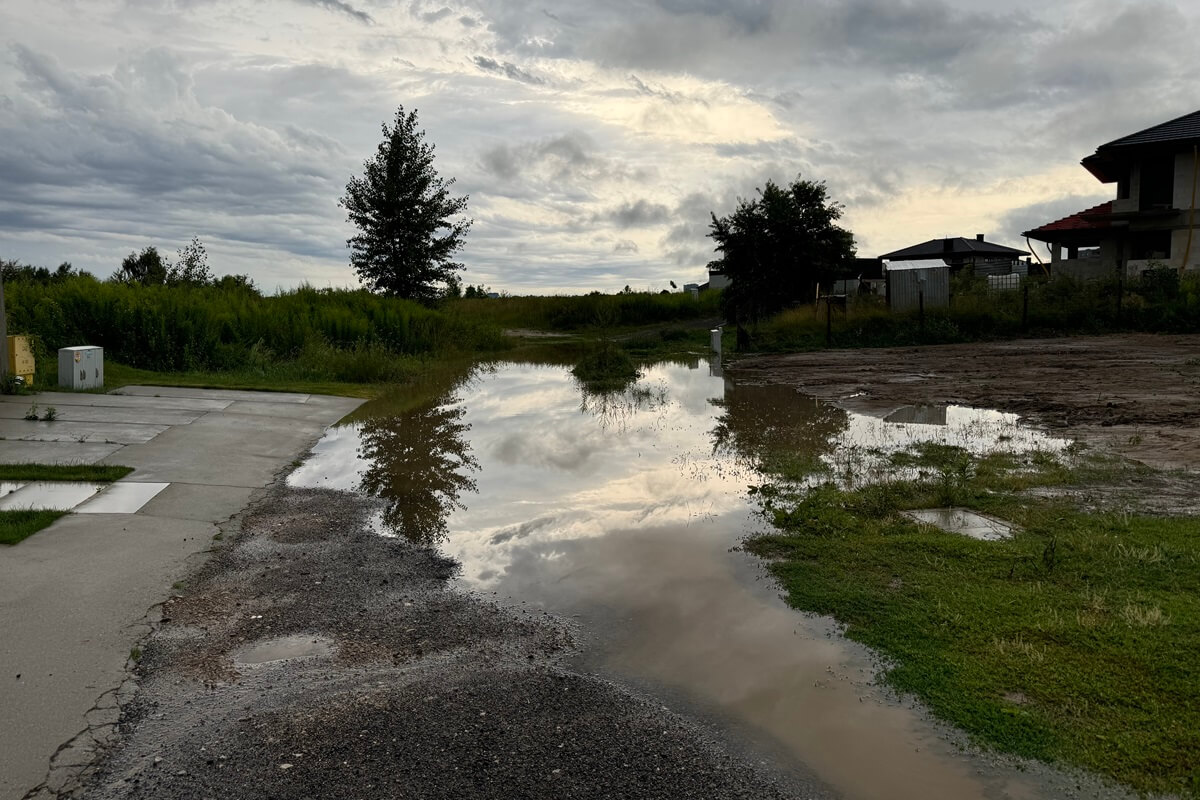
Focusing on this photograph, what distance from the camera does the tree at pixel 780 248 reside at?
3762 centimetres

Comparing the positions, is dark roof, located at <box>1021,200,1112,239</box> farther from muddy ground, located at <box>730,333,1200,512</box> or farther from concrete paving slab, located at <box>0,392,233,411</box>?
concrete paving slab, located at <box>0,392,233,411</box>

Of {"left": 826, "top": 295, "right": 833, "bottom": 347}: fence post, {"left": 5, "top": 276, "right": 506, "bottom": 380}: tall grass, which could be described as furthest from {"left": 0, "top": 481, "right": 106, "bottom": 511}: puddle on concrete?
{"left": 826, "top": 295, "right": 833, "bottom": 347}: fence post

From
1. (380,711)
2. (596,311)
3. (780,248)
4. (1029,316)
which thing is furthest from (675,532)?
(596,311)

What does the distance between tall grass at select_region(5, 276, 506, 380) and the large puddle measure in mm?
6141

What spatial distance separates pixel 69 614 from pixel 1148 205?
39.8m


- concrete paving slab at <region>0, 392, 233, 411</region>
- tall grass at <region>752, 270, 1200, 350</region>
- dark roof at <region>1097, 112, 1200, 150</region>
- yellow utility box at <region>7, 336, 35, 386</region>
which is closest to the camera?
concrete paving slab at <region>0, 392, 233, 411</region>

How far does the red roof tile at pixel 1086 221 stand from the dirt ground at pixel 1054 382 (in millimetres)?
13491

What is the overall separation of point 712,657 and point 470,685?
1338mm

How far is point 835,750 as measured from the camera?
13.2 ft

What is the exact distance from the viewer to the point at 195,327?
20.6m

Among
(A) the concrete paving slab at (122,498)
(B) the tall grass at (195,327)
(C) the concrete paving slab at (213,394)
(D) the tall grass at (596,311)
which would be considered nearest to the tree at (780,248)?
(D) the tall grass at (596,311)

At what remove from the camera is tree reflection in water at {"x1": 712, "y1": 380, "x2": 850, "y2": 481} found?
1030 centimetres

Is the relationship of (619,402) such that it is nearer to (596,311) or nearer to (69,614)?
(69,614)

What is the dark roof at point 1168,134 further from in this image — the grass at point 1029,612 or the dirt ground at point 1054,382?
the grass at point 1029,612
